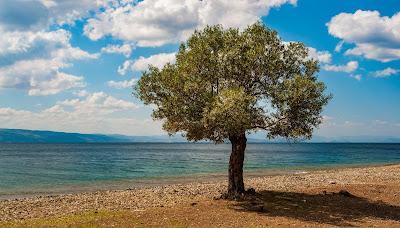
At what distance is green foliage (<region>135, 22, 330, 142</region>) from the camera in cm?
3130

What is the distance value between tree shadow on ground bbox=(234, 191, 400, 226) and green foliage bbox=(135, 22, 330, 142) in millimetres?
5439

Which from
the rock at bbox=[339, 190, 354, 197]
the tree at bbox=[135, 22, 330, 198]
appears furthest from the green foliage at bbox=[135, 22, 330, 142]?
the rock at bbox=[339, 190, 354, 197]

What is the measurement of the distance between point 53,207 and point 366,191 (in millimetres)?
28785

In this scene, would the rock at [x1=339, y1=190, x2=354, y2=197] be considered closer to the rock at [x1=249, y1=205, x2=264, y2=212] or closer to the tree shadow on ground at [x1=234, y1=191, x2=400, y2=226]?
the tree shadow on ground at [x1=234, y1=191, x2=400, y2=226]

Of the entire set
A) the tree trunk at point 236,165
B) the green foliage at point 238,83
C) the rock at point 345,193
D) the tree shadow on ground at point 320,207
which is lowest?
the tree shadow on ground at point 320,207

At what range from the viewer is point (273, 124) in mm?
32531

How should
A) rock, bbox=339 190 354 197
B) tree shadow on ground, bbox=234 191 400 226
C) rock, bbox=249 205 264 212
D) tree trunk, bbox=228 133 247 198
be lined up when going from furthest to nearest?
rock, bbox=339 190 354 197 → tree trunk, bbox=228 133 247 198 → rock, bbox=249 205 264 212 → tree shadow on ground, bbox=234 191 400 226

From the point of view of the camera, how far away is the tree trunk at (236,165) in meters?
34.3

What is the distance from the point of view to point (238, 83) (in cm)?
3303

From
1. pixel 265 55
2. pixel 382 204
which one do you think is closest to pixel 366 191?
pixel 382 204

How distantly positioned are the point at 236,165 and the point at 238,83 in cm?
682

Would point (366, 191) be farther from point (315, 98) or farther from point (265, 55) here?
point (265, 55)

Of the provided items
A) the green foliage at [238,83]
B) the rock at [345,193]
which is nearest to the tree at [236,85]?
the green foliage at [238,83]

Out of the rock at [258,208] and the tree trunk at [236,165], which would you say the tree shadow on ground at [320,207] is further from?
the tree trunk at [236,165]
